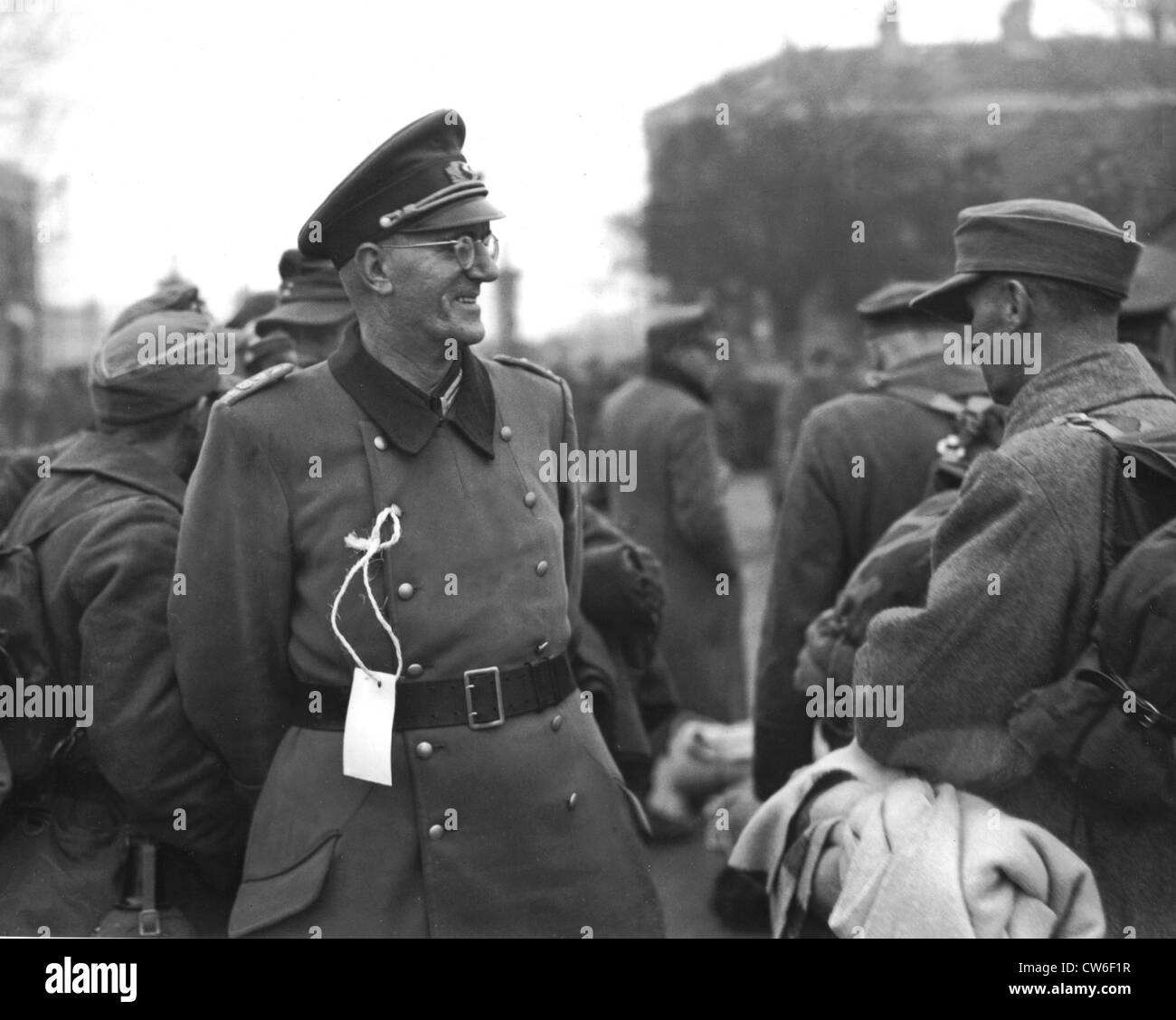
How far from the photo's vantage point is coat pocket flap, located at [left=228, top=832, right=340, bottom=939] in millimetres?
3041

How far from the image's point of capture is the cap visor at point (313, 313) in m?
4.87

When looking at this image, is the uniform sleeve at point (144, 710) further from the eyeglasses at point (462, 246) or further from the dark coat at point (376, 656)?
the eyeglasses at point (462, 246)

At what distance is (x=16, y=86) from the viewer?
8289mm

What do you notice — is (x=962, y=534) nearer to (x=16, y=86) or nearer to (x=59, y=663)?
(x=59, y=663)

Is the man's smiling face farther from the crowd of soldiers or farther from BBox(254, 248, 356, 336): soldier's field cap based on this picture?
BBox(254, 248, 356, 336): soldier's field cap

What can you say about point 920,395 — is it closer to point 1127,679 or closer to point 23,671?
point 1127,679

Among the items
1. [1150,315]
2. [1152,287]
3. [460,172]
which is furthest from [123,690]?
[1152,287]

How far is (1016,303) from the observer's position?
333 centimetres

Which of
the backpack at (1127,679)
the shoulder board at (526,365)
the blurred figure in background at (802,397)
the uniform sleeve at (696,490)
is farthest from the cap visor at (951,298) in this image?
the blurred figure in background at (802,397)

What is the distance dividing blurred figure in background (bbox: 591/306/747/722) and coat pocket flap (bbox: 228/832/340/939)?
4064 millimetres

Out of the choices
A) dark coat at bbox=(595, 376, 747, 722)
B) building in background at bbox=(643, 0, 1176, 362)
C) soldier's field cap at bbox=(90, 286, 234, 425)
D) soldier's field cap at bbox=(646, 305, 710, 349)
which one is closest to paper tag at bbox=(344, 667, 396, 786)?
soldier's field cap at bbox=(90, 286, 234, 425)

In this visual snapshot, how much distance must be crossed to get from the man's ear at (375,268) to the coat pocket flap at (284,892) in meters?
1.15
